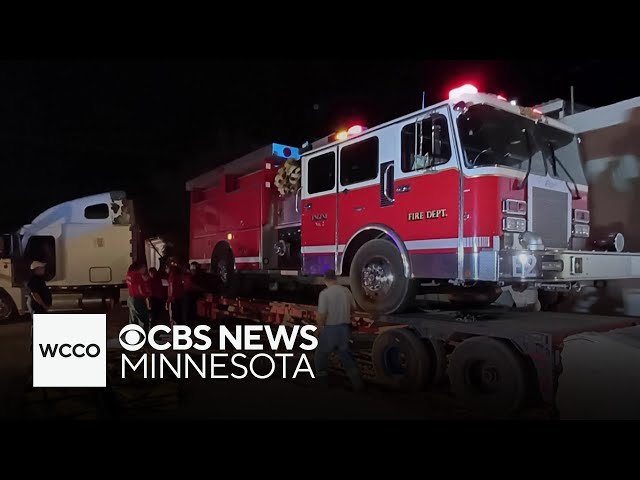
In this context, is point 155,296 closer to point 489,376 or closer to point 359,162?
point 359,162

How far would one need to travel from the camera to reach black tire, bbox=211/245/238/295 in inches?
360

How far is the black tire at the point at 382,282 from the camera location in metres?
5.43

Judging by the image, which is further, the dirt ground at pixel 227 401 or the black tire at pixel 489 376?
the dirt ground at pixel 227 401

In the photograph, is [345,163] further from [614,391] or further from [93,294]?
[93,294]

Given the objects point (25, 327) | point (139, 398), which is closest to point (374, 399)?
point (139, 398)

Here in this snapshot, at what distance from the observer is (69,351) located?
5598 mm

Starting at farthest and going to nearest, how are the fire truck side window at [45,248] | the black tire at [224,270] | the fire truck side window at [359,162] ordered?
the fire truck side window at [45,248], the black tire at [224,270], the fire truck side window at [359,162]

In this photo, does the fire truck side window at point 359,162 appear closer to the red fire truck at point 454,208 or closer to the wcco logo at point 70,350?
the red fire truck at point 454,208

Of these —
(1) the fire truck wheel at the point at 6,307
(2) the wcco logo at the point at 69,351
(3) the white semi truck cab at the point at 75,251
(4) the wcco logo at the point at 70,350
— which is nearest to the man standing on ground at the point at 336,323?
(2) the wcco logo at the point at 69,351

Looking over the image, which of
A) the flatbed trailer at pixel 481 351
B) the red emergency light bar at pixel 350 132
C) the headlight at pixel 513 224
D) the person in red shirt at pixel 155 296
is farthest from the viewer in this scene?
the person in red shirt at pixel 155 296

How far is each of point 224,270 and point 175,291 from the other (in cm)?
98

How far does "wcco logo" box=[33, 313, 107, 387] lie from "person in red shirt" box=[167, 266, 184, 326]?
339 centimetres

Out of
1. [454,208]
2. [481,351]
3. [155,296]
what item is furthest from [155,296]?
[481,351]

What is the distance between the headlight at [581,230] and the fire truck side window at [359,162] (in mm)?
2275
